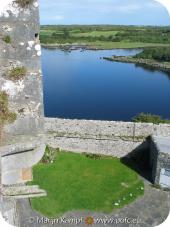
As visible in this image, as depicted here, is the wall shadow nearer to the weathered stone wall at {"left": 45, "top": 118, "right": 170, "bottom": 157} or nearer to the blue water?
the weathered stone wall at {"left": 45, "top": 118, "right": 170, "bottom": 157}

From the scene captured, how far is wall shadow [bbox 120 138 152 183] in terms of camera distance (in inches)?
592

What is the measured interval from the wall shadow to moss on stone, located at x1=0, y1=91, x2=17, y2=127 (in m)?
10.9

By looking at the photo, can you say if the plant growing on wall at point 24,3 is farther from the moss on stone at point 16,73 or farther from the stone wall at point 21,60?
the moss on stone at point 16,73

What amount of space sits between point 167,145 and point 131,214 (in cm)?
310

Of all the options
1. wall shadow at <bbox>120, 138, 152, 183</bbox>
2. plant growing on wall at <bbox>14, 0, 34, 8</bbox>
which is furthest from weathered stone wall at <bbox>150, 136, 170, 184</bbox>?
plant growing on wall at <bbox>14, 0, 34, 8</bbox>

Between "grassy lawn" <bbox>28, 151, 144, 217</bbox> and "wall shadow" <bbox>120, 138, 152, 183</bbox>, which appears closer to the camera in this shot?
"grassy lawn" <bbox>28, 151, 144, 217</bbox>

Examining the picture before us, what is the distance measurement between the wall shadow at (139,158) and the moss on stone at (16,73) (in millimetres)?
11118

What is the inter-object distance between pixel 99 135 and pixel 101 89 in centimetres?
3510

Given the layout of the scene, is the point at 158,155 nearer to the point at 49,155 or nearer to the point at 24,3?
the point at 49,155

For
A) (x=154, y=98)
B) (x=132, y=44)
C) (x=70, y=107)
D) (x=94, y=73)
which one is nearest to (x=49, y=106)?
(x=70, y=107)

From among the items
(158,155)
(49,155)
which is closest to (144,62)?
(49,155)

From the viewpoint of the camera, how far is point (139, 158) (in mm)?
15547

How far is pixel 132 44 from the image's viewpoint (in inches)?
3748

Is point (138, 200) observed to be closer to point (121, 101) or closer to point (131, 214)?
point (131, 214)
